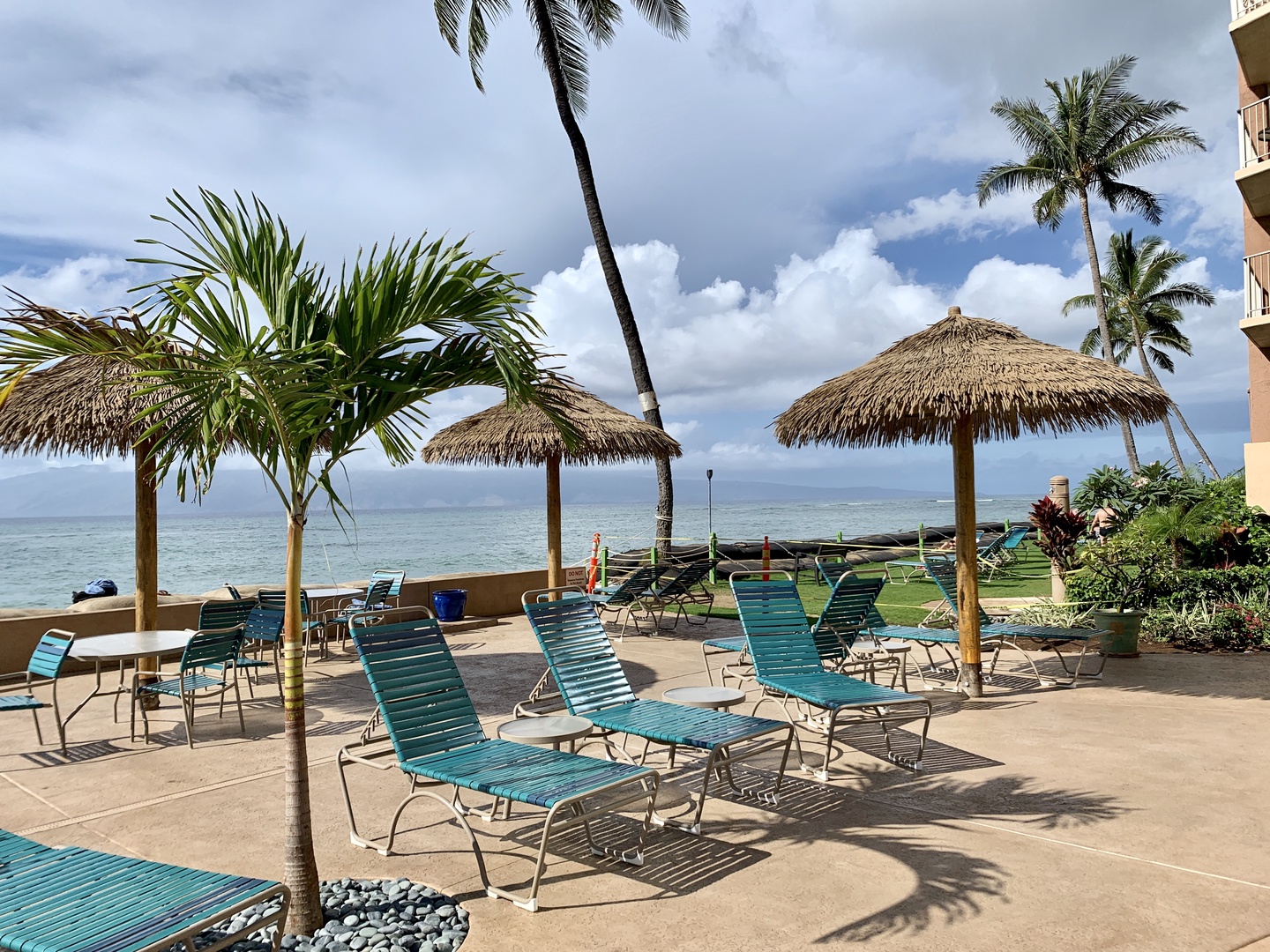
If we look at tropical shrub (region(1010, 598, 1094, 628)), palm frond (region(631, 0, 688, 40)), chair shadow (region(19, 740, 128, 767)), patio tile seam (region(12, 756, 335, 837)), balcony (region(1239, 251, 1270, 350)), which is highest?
palm frond (region(631, 0, 688, 40))

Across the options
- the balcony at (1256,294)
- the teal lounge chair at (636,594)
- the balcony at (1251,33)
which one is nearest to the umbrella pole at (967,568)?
the teal lounge chair at (636,594)

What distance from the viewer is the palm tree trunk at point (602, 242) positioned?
53.3 feet

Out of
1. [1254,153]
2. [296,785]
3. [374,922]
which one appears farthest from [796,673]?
[1254,153]

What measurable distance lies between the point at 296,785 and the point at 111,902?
0.76 m

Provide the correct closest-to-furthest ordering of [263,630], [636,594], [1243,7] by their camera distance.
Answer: [263,630]
[636,594]
[1243,7]

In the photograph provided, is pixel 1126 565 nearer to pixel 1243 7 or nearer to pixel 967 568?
pixel 967 568

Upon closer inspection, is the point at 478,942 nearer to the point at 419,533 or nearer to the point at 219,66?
the point at 219,66

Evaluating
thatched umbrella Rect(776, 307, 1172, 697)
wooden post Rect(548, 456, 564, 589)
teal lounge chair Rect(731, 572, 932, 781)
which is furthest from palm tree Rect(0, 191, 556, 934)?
wooden post Rect(548, 456, 564, 589)

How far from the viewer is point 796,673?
575cm

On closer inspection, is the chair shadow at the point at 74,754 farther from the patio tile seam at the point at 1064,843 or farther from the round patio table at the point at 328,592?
the patio tile seam at the point at 1064,843

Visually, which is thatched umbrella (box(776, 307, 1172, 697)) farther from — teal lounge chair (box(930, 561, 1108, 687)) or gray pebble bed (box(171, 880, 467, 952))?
gray pebble bed (box(171, 880, 467, 952))

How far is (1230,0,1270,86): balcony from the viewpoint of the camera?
15273 mm

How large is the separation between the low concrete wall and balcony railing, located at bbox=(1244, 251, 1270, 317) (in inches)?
539

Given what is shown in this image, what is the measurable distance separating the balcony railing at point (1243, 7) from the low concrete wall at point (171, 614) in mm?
15476
